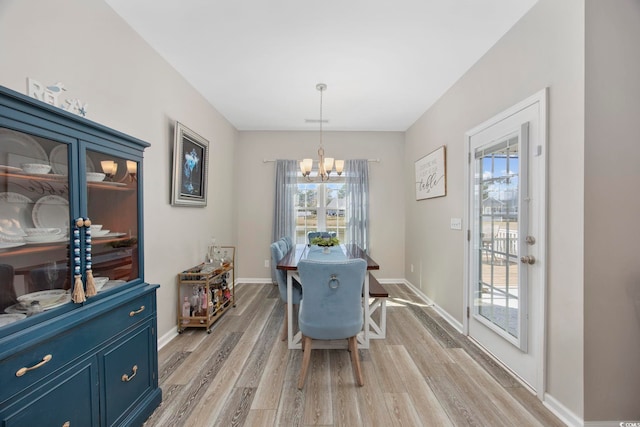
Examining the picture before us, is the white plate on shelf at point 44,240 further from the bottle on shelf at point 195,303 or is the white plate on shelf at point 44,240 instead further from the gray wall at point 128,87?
the bottle on shelf at point 195,303

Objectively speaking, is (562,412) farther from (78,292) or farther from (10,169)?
(10,169)

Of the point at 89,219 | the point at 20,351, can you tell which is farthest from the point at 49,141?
the point at 20,351

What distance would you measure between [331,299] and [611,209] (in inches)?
68.1

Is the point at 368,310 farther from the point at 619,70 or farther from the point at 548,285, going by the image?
the point at 619,70

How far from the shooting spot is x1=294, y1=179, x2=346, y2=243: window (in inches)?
188

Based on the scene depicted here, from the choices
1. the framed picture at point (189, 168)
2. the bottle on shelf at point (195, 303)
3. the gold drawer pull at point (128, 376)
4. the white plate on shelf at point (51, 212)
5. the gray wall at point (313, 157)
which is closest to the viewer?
the white plate on shelf at point (51, 212)

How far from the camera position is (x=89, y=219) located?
1.32 meters

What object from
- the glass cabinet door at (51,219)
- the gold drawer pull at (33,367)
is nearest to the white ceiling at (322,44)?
the glass cabinet door at (51,219)

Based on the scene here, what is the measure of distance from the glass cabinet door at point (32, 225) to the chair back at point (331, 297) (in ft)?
4.10

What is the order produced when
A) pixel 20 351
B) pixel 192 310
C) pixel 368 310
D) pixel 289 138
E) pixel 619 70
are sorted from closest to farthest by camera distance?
pixel 20 351
pixel 619 70
pixel 368 310
pixel 192 310
pixel 289 138

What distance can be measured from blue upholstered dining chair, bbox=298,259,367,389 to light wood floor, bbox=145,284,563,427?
0.19 meters

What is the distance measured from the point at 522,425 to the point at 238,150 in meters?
4.76

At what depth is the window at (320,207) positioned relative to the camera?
4.77 meters

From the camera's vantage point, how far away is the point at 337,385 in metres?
1.98
